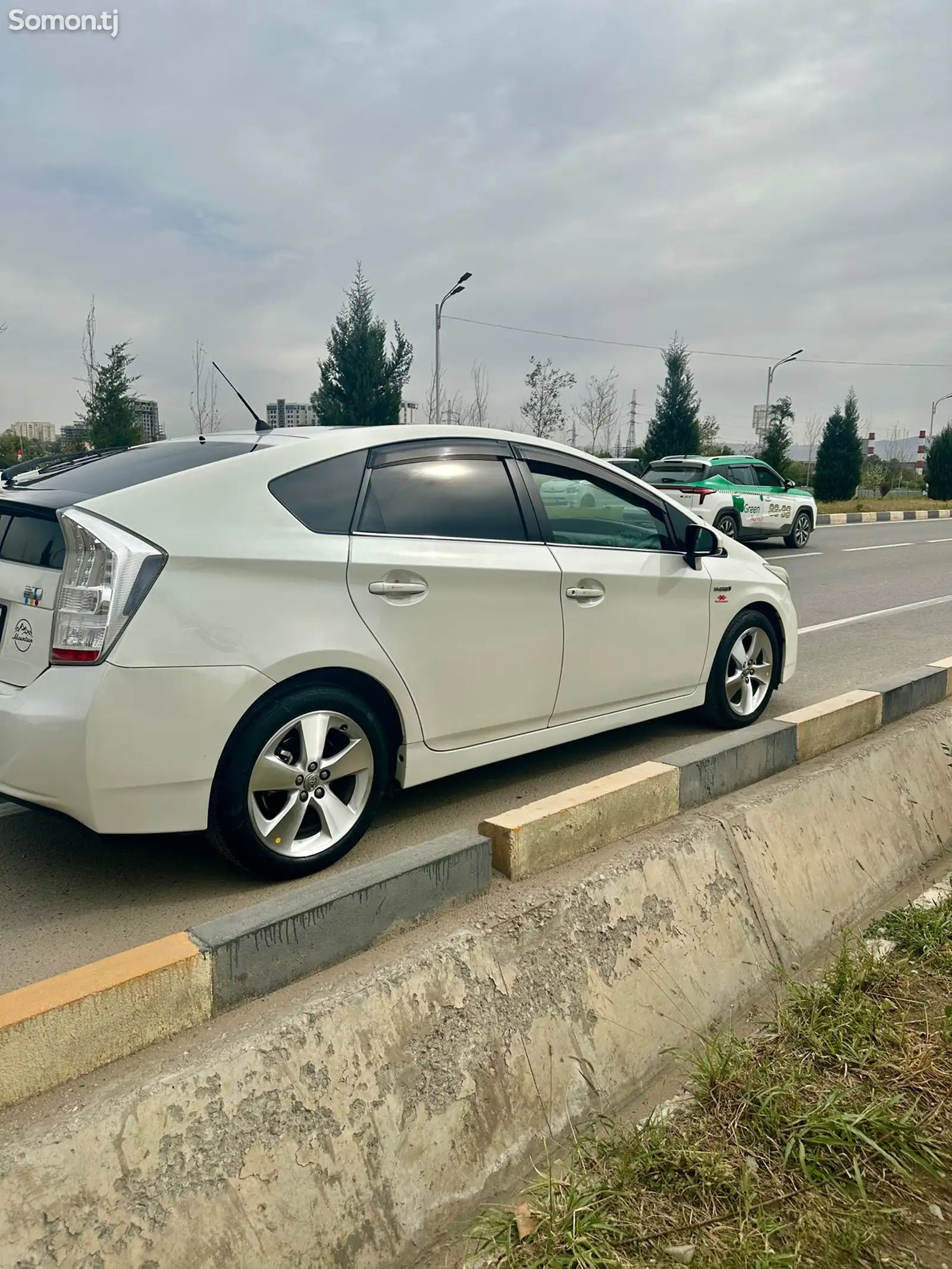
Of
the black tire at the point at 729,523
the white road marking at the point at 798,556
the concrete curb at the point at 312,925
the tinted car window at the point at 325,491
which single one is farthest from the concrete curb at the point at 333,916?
the black tire at the point at 729,523

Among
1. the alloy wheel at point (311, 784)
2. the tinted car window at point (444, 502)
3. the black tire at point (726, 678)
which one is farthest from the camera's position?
the black tire at point (726, 678)

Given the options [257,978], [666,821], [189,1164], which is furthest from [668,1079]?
[189,1164]

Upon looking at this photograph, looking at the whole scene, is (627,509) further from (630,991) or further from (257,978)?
(257,978)

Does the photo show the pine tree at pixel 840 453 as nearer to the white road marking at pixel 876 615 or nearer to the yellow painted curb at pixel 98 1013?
the white road marking at pixel 876 615

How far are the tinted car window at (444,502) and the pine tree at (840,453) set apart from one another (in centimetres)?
3429

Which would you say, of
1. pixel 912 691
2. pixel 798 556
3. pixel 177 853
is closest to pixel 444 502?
pixel 177 853

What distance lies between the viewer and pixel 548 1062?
102 inches

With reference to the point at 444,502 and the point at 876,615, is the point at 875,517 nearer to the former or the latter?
the point at 876,615

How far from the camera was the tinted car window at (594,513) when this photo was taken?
13.9 feet

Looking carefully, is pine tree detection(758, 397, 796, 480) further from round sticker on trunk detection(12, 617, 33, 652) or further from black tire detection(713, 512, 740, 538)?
round sticker on trunk detection(12, 617, 33, 652)

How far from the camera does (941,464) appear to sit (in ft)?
128

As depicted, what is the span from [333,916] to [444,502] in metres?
1.76

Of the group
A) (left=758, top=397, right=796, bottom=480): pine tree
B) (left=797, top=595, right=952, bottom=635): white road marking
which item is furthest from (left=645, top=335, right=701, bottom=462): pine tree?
(left=797, top=595, right=952, bottom=635): white road marking

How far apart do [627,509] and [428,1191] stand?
3.12 meters
